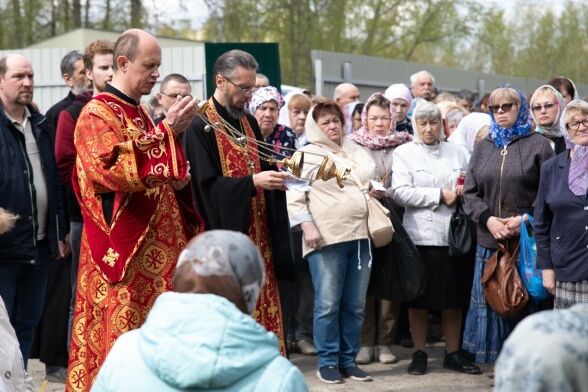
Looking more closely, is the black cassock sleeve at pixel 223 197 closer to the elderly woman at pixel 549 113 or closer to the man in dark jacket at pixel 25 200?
the man in dark jacket at pixel 25 200

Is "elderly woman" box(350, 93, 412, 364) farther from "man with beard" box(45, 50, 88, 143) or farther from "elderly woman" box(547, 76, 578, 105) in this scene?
"man with beard" box(45, 50, 88, 143)

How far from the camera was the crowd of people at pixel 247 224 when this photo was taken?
112 inches

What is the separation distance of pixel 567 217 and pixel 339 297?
1.76m

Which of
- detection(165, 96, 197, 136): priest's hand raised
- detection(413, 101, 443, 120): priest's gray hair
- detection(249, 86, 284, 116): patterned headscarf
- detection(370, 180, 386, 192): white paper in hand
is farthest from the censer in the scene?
detection(249, 86, 284, 116): patterned headscarf

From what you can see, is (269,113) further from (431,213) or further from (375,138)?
(431,213)

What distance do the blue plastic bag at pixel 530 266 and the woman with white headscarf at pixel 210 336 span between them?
4.64 m

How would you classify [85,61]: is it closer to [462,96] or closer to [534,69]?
[462,96]

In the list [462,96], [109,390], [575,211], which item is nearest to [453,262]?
[575,211]

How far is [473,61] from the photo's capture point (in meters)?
55.2

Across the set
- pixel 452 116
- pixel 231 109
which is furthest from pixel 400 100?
pixel 231 109

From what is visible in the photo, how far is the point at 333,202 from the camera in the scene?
7.60 meters

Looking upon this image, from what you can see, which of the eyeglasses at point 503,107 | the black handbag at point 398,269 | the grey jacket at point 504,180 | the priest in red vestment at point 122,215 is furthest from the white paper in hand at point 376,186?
the priest in red vestment at point 122,215

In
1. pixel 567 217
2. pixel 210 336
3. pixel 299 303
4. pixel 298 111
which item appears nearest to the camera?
pixel 210 336

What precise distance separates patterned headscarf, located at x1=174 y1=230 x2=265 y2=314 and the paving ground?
4724 mm
